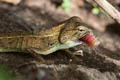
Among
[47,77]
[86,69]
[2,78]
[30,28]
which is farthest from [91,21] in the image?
[2,78]

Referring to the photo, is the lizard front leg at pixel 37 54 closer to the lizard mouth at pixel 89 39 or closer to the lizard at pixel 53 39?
the lizard at pixel 53 39

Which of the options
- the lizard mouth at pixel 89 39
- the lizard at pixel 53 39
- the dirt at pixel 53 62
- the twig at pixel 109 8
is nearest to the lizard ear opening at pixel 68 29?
the lizard at pixel 53 39

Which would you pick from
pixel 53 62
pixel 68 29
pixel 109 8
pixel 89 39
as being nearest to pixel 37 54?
pixel 53 62

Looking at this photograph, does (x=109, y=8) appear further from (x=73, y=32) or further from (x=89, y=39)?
(x=73, y=32)

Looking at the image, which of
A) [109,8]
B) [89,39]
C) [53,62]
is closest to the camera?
[53,62]

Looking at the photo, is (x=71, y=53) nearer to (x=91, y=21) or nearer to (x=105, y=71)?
(x=105, y=71)

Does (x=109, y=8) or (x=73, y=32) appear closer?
(x=73, y=32)

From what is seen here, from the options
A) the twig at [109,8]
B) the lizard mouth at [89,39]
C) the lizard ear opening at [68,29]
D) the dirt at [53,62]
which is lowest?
the dirt at [53,62]

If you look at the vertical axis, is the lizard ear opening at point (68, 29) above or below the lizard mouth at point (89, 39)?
above
